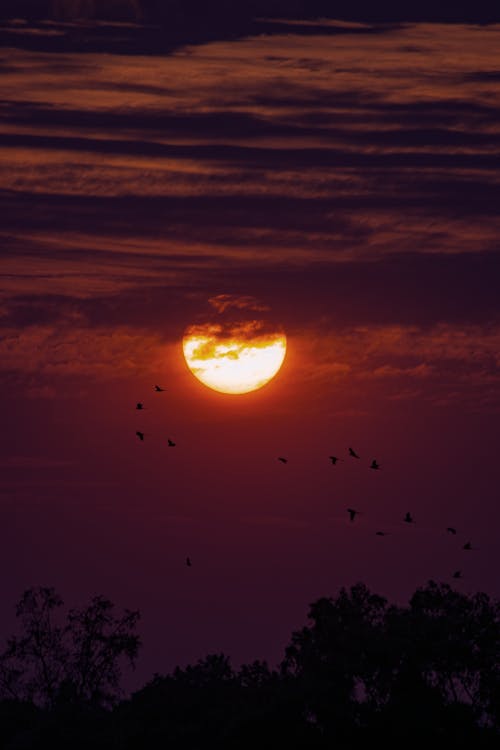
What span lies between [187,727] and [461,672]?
43.2 feet

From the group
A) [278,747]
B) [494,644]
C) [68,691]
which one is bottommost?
[278,747]

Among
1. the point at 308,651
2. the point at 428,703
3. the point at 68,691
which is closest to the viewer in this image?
the point at 428,703

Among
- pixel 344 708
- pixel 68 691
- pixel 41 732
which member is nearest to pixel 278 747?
pixel 344 708

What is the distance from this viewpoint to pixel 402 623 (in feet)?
234

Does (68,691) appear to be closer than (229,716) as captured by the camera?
No

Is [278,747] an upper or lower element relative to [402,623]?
lower

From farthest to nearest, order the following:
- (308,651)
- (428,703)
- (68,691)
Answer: (68,691) → (308,651) → (428,703)

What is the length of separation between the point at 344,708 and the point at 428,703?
3727 millimetres

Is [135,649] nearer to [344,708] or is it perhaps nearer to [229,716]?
[229,716]

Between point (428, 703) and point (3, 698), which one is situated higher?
point (3, 698)

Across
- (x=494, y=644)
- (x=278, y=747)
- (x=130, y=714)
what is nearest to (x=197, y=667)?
(x=130, y=714)

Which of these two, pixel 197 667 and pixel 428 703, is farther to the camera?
pixel 197 667

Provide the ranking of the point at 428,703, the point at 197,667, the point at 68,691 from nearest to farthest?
the point at 428,703
the point at 197,667
the point at 68,691

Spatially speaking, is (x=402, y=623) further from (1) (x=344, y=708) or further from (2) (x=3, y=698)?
(2) (x=3, y=698)
